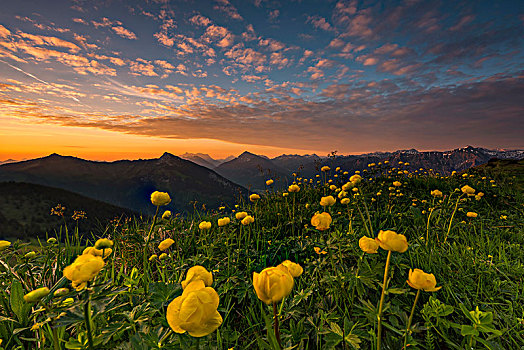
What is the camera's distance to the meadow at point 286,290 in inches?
47.2

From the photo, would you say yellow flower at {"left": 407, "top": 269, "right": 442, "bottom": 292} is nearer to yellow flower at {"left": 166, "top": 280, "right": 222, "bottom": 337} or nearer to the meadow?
the meadow

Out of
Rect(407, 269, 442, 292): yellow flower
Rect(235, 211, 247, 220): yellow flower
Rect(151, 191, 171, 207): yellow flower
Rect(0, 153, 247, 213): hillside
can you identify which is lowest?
Rect(0, 153, 247, 213): hillside

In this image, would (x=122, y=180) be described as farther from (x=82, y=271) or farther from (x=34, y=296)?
(x=82, y=271)

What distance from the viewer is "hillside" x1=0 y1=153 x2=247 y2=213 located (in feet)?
540

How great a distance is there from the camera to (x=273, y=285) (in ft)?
3.31

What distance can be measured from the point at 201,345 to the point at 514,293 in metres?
2.69

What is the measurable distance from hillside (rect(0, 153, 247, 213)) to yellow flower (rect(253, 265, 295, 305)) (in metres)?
154

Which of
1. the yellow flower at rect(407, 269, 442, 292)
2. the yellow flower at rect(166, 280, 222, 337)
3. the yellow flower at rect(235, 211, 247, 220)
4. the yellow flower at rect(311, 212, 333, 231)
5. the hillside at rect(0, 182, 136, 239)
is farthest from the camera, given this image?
the hillside at rect(0, 182, 136, 239)

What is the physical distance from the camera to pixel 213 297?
0.96 metres

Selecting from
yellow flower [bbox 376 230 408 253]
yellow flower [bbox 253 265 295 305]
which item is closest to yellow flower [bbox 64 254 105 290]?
yellow flower [bbox 253 265 295 305]

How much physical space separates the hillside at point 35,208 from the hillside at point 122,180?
248 ft

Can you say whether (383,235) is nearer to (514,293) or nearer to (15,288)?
(514,293)

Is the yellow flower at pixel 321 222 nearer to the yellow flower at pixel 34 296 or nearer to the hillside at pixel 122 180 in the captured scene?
the yellow flower at pixel 34 296

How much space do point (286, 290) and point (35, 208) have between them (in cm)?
10317
